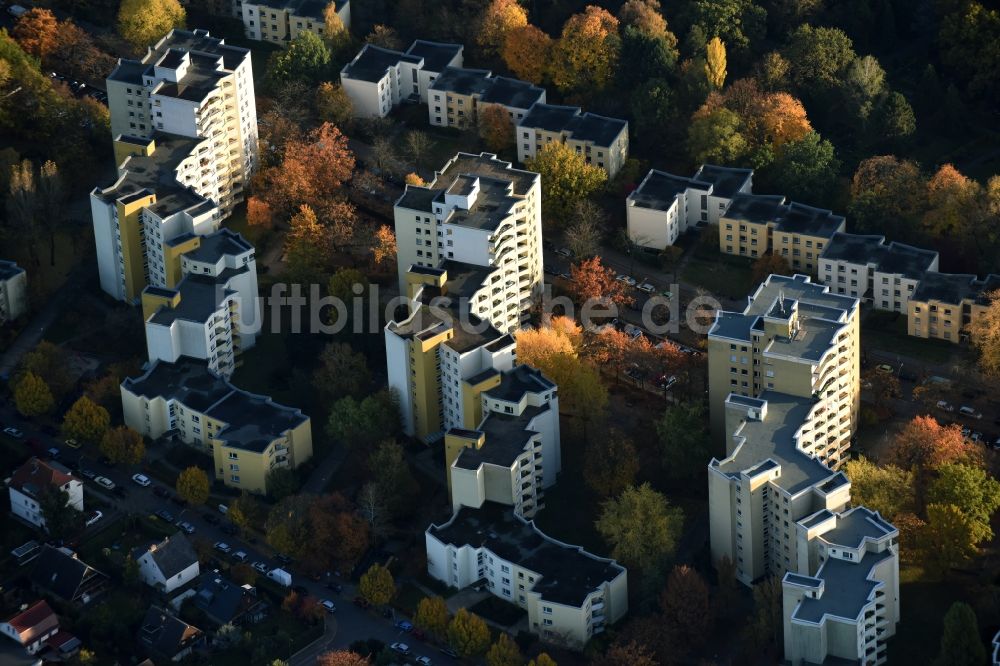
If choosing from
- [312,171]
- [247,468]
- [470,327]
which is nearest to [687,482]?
[470,327]

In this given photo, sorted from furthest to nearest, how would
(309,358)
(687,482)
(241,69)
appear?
(241,69), (309,358), (687,482)

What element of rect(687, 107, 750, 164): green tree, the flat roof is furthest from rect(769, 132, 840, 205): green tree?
the flat roof

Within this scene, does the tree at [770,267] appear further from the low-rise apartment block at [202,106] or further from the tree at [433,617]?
the low-rise apartment block at [202,106]

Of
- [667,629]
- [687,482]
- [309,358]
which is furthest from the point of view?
[309,358]

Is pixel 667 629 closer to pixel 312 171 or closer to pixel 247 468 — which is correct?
pixel 247 468

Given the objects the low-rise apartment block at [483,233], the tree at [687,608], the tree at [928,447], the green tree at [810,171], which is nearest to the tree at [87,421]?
the low-rise apartment block at [483,233]

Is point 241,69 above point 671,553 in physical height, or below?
above

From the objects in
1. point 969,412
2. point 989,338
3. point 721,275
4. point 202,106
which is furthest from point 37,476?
point 989,338
